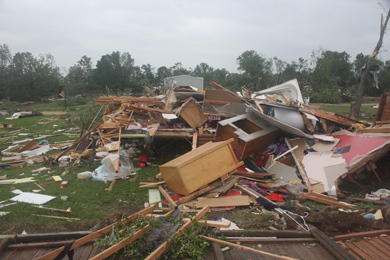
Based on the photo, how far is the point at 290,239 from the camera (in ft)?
10.6

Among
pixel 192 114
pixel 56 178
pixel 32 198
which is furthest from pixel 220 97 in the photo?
pixel 32 198

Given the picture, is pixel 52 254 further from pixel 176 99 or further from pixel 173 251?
pixel 176 99

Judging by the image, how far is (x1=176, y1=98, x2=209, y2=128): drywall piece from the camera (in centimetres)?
812

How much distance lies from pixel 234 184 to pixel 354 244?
232 centimetres

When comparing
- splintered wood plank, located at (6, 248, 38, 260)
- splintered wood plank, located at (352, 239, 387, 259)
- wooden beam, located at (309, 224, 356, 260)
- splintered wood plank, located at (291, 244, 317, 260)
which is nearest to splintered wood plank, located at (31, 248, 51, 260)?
splintered wood plank, located at (6, 248, 38, 260)

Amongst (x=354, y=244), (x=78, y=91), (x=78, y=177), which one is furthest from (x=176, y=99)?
(x=78, y=91)

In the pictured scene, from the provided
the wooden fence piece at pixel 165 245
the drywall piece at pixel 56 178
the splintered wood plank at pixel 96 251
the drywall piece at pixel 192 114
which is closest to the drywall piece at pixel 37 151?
the drywall piece at pixel 56 178

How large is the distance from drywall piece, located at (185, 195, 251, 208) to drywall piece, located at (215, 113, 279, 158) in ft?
6.17

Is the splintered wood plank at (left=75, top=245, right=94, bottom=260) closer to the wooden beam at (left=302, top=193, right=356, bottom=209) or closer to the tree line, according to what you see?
the wooden beam at (left=302, top=193, right=356, bottom=209)

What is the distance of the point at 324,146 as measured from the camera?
6191 mm

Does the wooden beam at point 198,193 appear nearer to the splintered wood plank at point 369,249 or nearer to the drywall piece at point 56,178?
the splintered wood plank at point 369,249

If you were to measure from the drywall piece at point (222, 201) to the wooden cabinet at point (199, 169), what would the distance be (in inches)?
9.9

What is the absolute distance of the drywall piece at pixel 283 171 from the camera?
5.55 m

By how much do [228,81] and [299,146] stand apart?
3594cm
